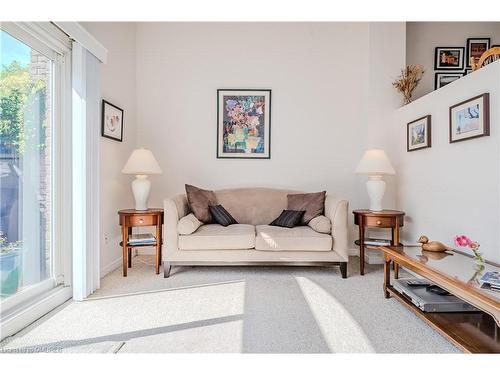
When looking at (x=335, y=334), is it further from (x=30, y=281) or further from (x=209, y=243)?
(x=30, y=281)

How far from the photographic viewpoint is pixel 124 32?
3.77 meters

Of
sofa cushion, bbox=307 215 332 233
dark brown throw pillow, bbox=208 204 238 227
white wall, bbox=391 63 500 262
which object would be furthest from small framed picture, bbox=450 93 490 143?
dark brown throw pillow, bbox=208 204 238 227

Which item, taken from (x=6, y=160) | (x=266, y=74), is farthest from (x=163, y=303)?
(x=266, y=74)

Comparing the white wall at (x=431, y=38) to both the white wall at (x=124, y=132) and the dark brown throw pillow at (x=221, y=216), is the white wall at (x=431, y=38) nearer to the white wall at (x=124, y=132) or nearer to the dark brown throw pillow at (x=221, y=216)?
the dark brown throw pillow at (x=221, y=216)

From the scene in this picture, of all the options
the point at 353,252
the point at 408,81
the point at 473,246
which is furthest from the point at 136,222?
the point at 408,81

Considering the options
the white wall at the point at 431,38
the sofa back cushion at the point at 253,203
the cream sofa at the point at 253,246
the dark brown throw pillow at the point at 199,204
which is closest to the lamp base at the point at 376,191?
the cream sofa at the point at 253,246

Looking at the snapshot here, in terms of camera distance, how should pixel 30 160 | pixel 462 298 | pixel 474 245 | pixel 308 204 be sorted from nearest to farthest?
1. pixel 462 298
2. pixel 474 245
3. pixel 30 160
4. pixel 308 204

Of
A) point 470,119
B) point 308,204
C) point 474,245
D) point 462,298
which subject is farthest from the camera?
point 308,204

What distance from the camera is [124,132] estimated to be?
384 cm

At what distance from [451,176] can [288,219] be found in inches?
61.7

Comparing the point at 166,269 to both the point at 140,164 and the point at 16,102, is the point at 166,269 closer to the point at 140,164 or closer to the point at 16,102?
the point at 140,164

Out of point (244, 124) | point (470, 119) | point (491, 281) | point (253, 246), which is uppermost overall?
point (244, 124)
